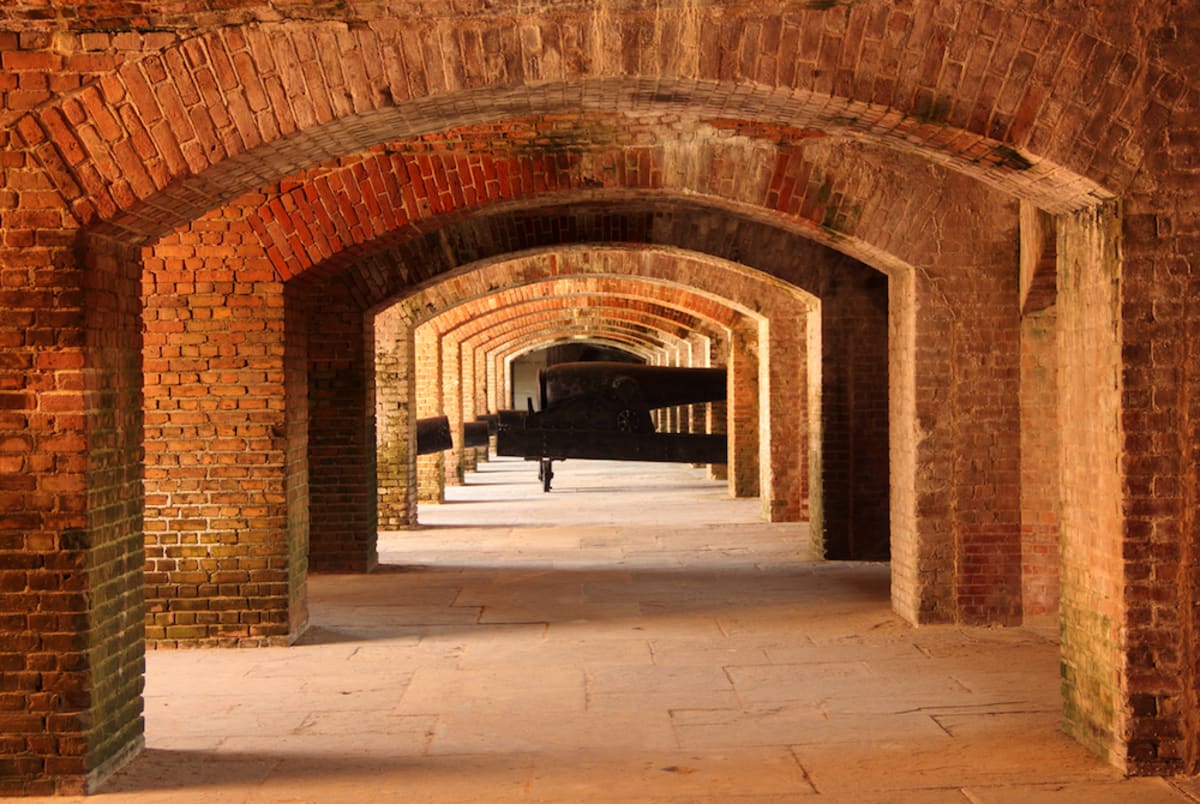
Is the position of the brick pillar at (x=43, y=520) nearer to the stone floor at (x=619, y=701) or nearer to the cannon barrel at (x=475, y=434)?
the stone floor at (x=619, y=701)

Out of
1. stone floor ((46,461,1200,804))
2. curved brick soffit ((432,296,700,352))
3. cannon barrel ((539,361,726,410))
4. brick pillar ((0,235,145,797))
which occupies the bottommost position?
stone floor ((46,461,1200,804))

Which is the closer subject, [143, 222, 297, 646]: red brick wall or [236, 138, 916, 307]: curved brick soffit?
[143, 222, 297, 646]: red brick wall

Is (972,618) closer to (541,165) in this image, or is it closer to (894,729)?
(894,729)

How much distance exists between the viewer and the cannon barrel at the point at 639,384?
1898 cm

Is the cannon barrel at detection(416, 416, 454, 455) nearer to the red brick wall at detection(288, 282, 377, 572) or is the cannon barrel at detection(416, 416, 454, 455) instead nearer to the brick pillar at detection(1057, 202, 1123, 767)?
the red brick wall at detection(288, 282, 377, 572)

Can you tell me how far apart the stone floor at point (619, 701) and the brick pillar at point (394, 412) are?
3.04 metres

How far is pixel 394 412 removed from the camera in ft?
47.4

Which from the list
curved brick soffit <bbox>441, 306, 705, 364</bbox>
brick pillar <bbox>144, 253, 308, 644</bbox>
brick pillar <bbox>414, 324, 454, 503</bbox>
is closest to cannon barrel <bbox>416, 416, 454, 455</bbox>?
brick pillar <bbox>414, 324, 454, 503</bbox>

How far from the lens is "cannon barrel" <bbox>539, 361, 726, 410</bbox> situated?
19.0 metres

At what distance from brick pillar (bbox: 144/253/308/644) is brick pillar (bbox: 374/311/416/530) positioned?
5.91 metres

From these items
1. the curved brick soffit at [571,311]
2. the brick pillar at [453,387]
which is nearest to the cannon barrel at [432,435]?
the curved brick soffit at [571,311]

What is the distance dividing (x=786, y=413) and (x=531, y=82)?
9865 millimetres

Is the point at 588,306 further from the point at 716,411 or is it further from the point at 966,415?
the point at 966,415

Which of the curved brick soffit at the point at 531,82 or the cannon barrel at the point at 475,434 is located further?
the cannon barrel at the point at 475,434
